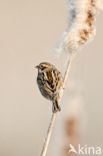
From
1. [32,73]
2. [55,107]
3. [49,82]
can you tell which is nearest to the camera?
[55,107]

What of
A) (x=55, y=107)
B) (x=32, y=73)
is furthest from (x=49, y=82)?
(x=32, y=73)

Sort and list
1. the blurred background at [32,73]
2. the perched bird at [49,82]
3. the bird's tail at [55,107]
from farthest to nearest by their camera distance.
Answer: the blurred background at [32,73]
the perched bird at [49,82]
the bird's tail at [55,107]

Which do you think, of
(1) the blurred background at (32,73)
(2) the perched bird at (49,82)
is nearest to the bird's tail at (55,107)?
(2) the perched bird at (49,82)

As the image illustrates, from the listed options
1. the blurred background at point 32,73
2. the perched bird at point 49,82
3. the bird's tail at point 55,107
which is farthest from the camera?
the blurred background at point 32,73

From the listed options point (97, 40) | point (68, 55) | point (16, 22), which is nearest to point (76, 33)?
point (68, 55)

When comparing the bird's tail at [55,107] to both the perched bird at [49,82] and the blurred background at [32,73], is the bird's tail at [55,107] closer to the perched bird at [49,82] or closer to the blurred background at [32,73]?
the perched bird at [49,82]

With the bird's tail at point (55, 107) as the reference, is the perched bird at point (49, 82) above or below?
above

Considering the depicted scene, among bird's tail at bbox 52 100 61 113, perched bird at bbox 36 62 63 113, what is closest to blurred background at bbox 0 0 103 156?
perched bird at bbox 36 62 63 113

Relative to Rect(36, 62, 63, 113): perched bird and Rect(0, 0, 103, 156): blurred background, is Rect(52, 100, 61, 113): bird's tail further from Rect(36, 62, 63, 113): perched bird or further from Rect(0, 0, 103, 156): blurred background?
Rect(0, 0, 103, 156): blurred background

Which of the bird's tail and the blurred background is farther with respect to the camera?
the blurred background

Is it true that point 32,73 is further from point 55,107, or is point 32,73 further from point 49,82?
point 55,107
